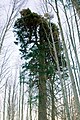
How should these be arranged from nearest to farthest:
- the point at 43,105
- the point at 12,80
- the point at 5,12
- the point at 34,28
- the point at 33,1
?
the point at 5,12 < the point at 33,1 < the point at 43,105 < the point at 34,28 < the point at 12,80

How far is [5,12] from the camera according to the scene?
23.9ft

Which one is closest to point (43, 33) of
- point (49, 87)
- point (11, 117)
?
point (49, 87)

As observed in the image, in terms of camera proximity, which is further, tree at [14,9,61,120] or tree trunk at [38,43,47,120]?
tree at [14,9,61,120]

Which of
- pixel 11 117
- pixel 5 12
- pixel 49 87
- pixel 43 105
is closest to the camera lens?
pixel 5 12

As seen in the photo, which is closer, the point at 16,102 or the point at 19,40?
the point at 19,40

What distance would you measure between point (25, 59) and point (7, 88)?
30.4ft

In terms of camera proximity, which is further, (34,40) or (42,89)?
(34,40)

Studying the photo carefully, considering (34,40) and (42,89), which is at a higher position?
(34,40)

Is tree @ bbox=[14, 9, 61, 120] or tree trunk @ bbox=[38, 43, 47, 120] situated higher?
tree @ bbox=[14, 9, 61, 120]

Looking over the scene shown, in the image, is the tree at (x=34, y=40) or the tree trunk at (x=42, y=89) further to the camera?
the tree at (x=34, y=40)

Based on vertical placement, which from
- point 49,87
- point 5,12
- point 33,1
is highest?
point 33,1

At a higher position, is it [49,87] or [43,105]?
[49,87]

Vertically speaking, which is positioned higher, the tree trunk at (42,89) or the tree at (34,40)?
the tree at (34,40)

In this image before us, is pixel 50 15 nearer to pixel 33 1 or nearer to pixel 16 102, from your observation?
pixel 33 1
